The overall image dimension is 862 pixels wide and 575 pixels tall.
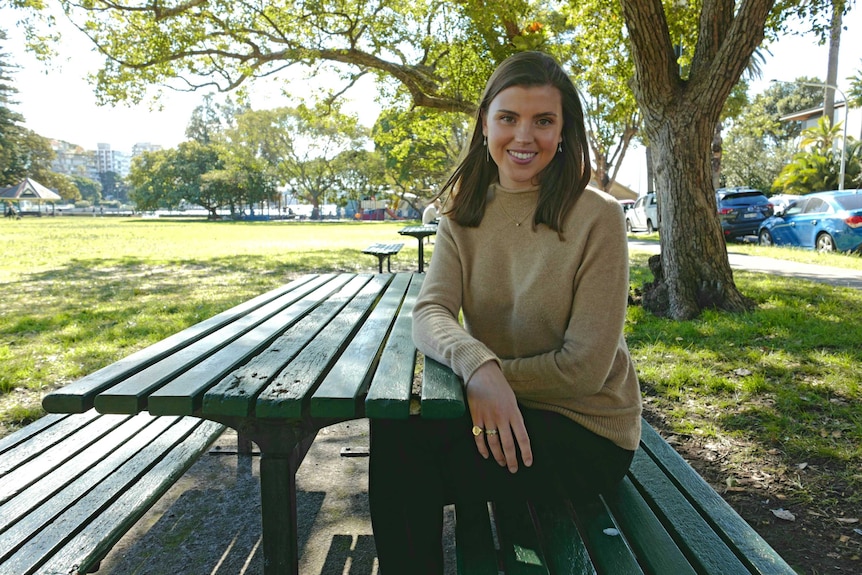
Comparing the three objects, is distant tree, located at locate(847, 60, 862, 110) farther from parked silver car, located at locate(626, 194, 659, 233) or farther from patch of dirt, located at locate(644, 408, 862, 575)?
patch of dirt, located at locate(644, 408, 862, 575)

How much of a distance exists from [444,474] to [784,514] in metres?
1.92

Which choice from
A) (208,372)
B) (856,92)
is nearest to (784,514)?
(208,372)

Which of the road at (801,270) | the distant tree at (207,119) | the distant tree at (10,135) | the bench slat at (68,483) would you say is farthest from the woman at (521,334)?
the distant tree at (207,119)

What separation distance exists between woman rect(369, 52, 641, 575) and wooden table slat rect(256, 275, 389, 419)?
0.23m

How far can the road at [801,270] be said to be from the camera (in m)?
9.44

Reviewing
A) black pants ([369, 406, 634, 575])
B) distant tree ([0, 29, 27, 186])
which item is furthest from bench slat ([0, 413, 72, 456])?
distant tree ([0, 29, 27, 186])

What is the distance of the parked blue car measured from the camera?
43.0 feet

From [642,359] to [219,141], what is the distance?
2288 inches

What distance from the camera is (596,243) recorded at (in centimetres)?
178

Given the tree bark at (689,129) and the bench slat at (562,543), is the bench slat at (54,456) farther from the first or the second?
the tree bark at (689,129)

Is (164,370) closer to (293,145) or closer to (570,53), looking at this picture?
(570,53)

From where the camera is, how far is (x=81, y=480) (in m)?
2.10

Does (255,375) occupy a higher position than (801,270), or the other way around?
(255,375)

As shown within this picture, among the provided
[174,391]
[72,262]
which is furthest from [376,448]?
[72,262]
